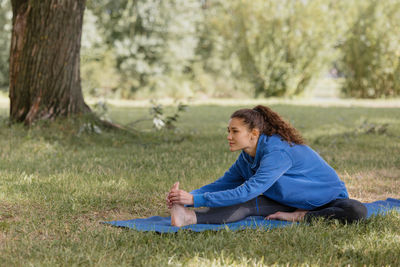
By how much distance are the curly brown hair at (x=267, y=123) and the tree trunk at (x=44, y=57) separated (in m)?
4.41

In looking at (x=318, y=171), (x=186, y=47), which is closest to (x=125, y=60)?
(x=186, y=47)

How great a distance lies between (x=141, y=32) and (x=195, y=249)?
22.7 metres

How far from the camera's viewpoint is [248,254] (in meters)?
2.91

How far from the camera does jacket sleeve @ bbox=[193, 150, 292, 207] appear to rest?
343 cm

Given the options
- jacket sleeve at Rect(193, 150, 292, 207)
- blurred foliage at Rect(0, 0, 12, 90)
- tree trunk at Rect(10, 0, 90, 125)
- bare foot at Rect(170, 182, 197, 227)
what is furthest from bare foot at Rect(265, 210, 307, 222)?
blurred foliage at Rect(0, 0, 12, 90)

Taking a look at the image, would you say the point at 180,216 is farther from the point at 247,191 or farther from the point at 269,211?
the point at 269,211

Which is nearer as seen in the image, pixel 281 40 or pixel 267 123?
pixel 267 123

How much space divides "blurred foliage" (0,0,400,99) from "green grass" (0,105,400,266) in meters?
12.5

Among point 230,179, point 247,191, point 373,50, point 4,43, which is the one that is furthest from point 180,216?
point 4,43

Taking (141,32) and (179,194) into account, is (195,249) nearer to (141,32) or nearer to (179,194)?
(179,194)

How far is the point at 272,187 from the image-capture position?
3744 millimetres

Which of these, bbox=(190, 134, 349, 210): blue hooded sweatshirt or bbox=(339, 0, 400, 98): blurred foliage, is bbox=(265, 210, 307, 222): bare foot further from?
bbox=(339, 0, 400, 98): blurred foliage

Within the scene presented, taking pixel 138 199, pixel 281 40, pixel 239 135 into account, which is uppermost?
pixel 281 40

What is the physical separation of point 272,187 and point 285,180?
0.43 feet
